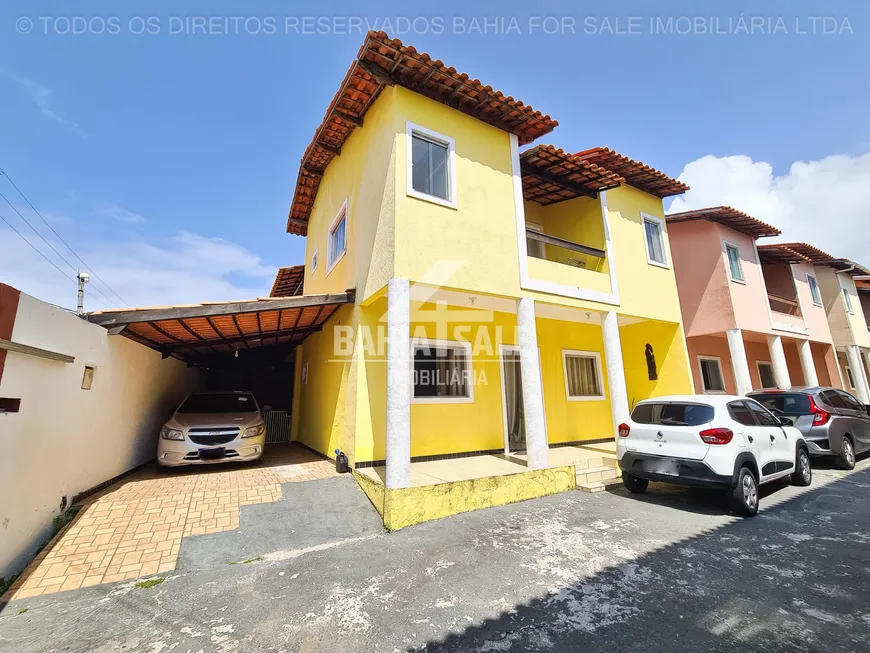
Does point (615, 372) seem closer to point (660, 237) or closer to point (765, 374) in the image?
point (660, 237)

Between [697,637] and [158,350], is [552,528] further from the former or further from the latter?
[158,350]

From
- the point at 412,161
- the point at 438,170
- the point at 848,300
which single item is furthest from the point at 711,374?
the point at 412,161

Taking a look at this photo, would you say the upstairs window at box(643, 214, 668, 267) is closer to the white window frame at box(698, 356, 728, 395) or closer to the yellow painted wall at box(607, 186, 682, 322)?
the yellow painted wall at box(607, 186, 682, 322)

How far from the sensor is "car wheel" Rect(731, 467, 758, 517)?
5.17 m

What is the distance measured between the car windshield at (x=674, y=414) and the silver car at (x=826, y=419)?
424 centimetres

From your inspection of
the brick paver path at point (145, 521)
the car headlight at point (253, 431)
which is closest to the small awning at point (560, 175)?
the brick paver path at point (145, 521)

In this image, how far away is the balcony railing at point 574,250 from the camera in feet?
25.5

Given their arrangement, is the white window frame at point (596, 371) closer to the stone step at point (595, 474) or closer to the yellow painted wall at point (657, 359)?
the yellow painted wall at point (657, 359)

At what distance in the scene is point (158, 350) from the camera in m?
8.37

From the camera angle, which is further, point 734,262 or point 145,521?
point 734,262

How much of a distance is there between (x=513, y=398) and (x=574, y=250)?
12.7 ft

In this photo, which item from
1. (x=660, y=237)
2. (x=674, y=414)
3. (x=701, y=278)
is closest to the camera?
(x=674, y=414)

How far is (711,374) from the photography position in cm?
1311

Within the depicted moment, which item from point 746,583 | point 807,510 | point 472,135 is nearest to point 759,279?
point 807,510
